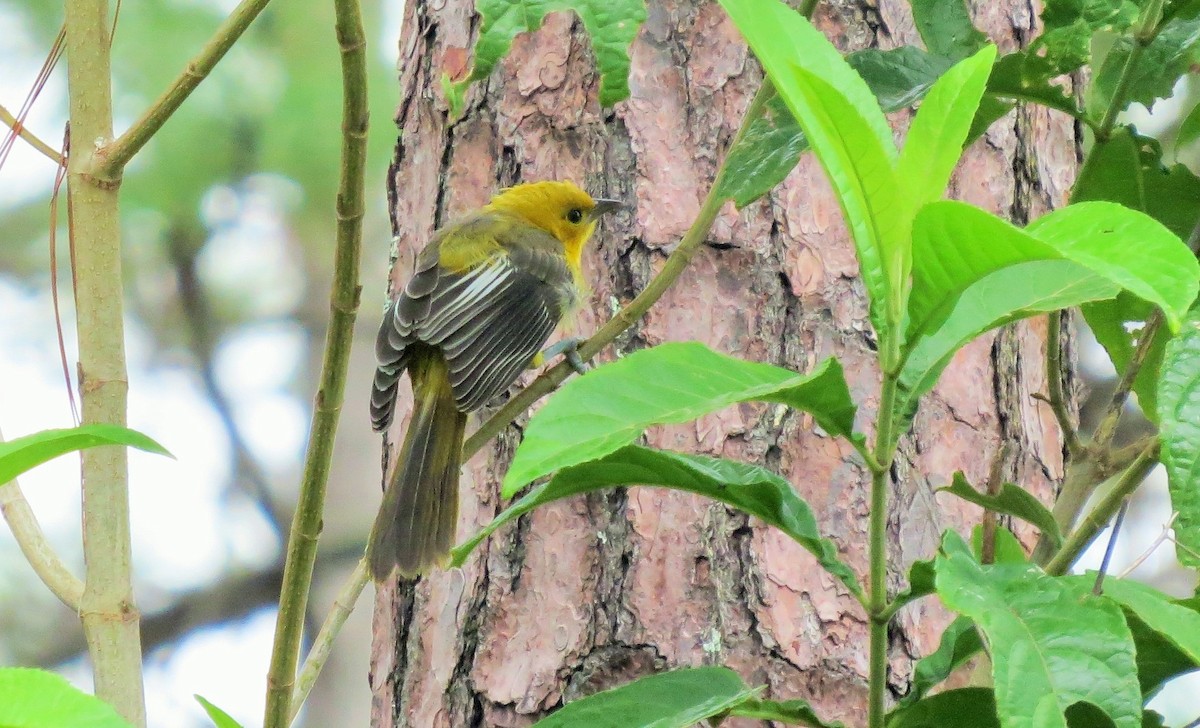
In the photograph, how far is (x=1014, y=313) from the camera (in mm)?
1270

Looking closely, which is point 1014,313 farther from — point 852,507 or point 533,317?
point 533,317

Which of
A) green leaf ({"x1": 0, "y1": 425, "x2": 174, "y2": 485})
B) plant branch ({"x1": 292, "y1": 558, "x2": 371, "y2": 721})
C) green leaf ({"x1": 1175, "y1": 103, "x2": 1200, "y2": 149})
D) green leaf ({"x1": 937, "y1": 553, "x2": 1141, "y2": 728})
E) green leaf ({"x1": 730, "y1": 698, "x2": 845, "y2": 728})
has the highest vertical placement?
green leaf ({"x1": 1175, "y1": 103, "x2": 1200, "y2": 149})

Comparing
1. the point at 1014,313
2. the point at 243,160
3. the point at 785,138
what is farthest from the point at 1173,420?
the point at 243,160

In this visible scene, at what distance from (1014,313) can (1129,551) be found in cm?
676

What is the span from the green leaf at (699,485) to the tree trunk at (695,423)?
1044mm

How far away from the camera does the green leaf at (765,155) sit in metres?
1.76

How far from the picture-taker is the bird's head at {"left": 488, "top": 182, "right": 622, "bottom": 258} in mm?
3223

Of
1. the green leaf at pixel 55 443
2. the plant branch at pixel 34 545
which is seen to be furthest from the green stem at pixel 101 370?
the green leaf at pixel 55 443

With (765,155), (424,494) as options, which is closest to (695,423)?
(424,494)

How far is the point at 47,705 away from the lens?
1047 millimetres

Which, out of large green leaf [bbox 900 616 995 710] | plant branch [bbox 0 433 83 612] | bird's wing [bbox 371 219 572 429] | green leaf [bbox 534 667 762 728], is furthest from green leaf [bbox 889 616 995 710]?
bird's wing [bbox 371 219 572 429]

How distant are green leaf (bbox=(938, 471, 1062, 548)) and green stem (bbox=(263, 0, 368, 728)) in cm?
96

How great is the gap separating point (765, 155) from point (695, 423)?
1057 millimetres

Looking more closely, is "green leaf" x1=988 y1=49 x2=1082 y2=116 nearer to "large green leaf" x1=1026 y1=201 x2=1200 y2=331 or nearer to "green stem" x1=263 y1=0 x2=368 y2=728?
"large green leaf" x1=1026 y1=201 x2=1200 y2=331
